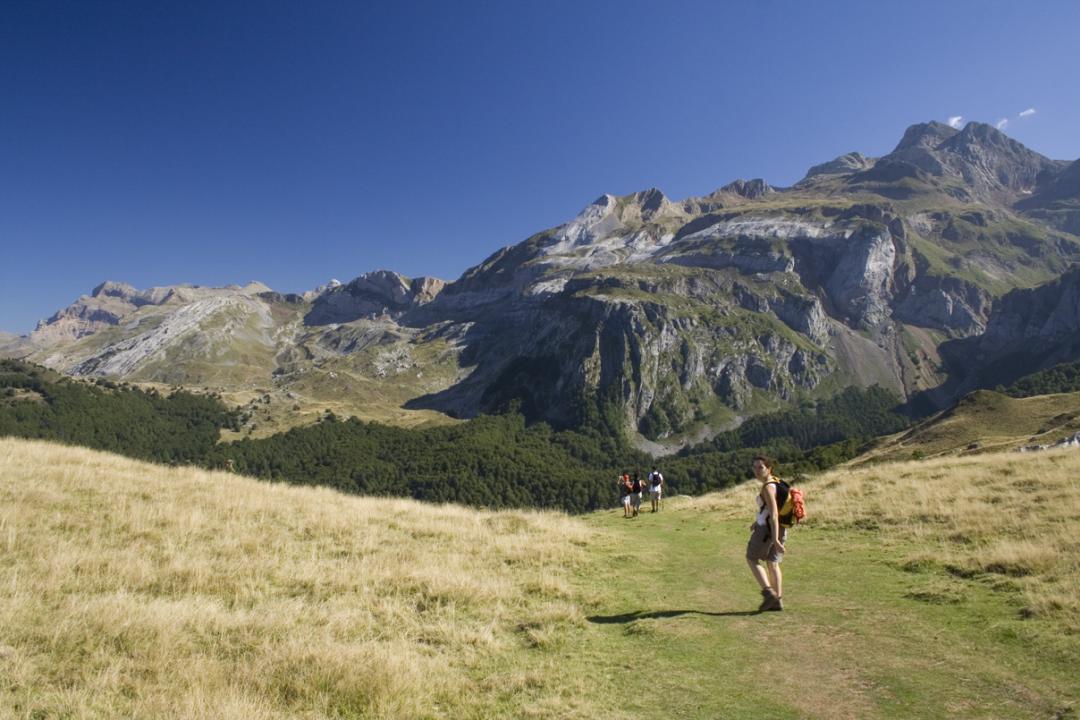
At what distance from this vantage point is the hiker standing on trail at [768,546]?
11391mm

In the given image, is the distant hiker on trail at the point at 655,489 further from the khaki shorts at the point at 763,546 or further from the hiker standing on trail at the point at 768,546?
the khaki shorts at the point at 763,546

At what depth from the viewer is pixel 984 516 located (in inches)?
660

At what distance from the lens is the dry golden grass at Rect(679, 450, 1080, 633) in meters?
11.3

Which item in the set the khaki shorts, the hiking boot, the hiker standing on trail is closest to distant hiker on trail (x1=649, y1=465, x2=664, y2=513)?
the hiker standing on trail

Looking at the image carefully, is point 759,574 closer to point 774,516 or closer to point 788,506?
point 774,516

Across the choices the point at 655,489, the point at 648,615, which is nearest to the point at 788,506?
the point at 648,615

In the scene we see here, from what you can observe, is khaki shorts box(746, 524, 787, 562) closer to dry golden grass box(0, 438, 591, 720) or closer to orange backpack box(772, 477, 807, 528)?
orange backpack box(772, 477, 807, 528)

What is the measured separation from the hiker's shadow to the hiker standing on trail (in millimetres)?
545

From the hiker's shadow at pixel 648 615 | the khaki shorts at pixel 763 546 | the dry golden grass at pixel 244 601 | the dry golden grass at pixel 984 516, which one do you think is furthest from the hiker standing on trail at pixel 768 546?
the dry golden grass at pixel 984 516

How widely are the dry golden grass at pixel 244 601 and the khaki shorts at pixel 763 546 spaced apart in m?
4.14

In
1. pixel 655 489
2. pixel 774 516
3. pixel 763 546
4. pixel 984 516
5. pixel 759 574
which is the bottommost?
pixel 655 489

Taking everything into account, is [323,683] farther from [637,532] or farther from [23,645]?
[637,532]

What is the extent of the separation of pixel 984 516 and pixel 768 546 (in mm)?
10581

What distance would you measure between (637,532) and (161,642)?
63.5 feet
